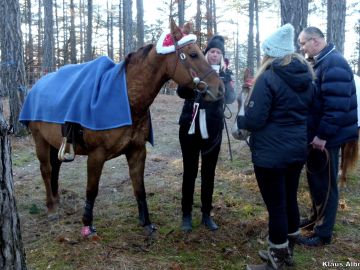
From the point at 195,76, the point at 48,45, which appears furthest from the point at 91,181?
the point at 48,45

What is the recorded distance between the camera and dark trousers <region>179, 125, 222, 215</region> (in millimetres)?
4176

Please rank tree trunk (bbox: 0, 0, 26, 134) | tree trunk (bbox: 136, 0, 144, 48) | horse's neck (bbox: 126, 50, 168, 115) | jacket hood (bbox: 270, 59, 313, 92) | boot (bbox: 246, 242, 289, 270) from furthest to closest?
tree trunk (bbox: 136, 0, 144, 48)
tree trunk (bbox: 0, 0, 26, 134)
horse's neck (bbox: 126, 50, 168, 115)
boot (bbox: 246, 242, 289, 270)
jacket hood (bbox: 270, 59, 313, 92)

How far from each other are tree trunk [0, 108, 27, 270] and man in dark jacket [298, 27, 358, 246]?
275 cm

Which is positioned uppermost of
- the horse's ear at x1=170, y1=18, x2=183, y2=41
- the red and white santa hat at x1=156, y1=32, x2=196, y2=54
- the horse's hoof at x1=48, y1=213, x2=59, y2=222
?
the horse's ear at x1=170, y1=18, x2=183, y2=41

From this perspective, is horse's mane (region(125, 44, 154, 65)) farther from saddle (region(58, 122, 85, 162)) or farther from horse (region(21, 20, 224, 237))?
saddle (region(58, 122, 85, 162))

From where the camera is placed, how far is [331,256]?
3.80 metres

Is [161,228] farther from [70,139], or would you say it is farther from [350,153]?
[350,153]

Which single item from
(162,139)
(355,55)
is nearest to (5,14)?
(162,139)

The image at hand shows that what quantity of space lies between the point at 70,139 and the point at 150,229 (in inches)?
51.6

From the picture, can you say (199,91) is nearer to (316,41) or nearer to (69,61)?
(316,41)

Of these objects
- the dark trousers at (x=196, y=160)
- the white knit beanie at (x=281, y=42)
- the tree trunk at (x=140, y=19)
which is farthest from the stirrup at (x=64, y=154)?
the tree trunk at (x=140, y=19)

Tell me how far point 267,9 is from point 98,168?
39.1 m

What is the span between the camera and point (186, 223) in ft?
14.2

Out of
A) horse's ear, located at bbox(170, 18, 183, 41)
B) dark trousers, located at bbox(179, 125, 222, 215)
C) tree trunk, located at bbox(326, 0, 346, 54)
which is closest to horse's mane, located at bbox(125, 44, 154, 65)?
horse's ear, located at bbox(170, 18, 183, 41)
